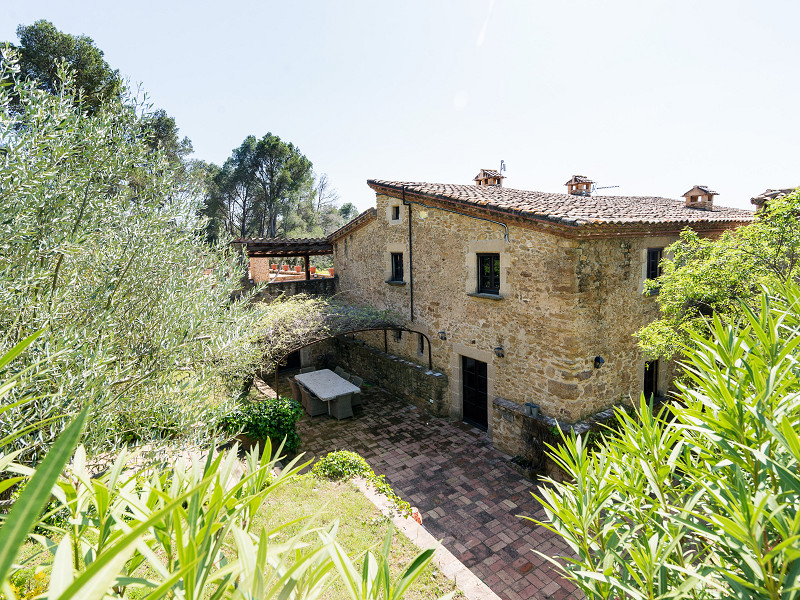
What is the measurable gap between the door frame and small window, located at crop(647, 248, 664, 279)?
149 inches

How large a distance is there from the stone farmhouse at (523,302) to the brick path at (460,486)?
80 centimetres

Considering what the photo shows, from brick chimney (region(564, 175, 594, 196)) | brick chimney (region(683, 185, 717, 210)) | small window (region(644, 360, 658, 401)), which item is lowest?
small window (region(644, 360, 658, 401))

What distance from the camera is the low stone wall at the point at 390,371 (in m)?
10.4

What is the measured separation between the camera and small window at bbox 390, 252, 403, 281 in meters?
12.1

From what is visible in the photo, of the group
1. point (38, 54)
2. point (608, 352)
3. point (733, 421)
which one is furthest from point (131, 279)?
point (38, 54)

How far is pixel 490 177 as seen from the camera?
15602 millimetres

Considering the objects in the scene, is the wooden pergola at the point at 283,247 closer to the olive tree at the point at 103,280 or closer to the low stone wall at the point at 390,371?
the low stone wall at the point at 390,371

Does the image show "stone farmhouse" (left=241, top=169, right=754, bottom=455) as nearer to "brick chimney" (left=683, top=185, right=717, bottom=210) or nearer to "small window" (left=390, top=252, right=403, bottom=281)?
"small window" (left=390, top=252, right=403, bottom=281)

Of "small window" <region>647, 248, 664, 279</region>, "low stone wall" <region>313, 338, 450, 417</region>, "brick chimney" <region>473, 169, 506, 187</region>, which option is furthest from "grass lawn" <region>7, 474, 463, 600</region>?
"brick chimney" <region>473, 169, 506, 187</region>

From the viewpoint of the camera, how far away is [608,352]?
26.7 feet

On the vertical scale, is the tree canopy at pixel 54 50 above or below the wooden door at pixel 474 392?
above

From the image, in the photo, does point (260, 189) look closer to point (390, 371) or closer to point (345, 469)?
point (390, 371)

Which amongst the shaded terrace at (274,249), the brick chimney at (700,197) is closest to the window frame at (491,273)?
the shaded terrace at (274,249)

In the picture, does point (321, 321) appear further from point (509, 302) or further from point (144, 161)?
point (144, 161)
